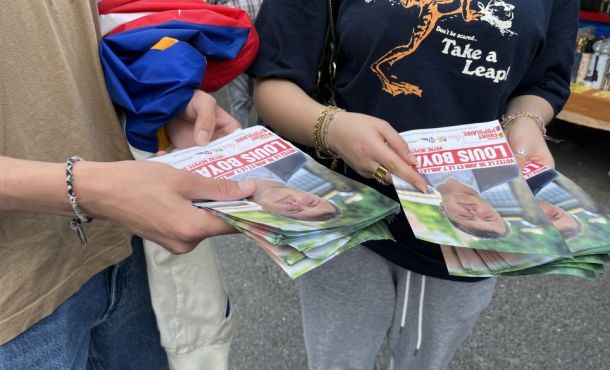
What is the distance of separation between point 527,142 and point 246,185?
1.89 ft

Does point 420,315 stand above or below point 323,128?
below

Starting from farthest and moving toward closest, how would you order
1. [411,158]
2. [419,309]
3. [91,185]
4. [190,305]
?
[419,309] → [190,305] → [411,158] → [91,185]

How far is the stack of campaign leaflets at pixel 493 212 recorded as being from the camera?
719mm

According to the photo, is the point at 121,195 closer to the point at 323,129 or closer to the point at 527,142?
the point at 323,129

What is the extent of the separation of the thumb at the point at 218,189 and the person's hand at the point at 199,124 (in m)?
0.15

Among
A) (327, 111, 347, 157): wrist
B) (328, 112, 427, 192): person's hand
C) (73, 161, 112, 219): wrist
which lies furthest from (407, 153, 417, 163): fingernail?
(73, 161, 112, 219): wrist

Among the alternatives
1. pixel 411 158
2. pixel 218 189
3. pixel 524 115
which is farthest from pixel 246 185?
pixel 524 115

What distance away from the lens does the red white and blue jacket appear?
0.85 meters

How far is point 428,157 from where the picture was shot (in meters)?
0.87

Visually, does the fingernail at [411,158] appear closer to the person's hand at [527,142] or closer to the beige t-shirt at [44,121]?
the person's hand at [527,142]

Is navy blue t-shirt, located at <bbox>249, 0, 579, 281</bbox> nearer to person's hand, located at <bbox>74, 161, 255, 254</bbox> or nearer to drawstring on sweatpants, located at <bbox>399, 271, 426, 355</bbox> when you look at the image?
drawstring on sweatpants, located at <bbox>399, 271, 426, 355</bbox>

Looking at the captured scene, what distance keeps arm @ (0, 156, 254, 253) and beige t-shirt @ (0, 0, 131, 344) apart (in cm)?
8

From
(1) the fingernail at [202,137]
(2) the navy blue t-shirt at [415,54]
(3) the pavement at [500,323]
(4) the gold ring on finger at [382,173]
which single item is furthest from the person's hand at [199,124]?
(3) the pavement at [500,323]

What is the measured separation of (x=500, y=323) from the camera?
2090mm
